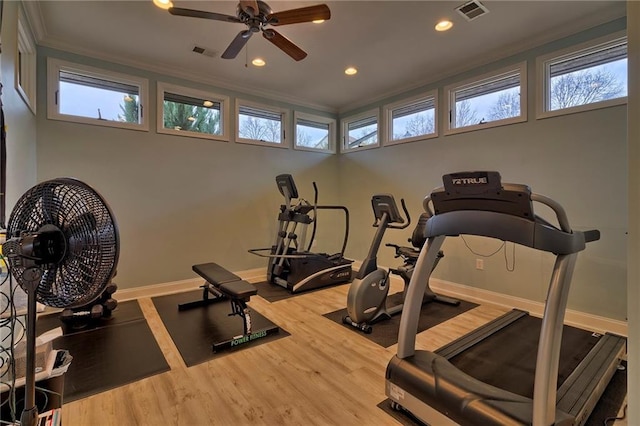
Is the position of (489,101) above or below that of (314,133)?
below

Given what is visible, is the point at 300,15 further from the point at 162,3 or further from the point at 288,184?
the point at 288,184

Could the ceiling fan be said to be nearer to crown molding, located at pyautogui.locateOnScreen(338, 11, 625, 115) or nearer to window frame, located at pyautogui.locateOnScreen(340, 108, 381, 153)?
crown molding, located at pyautogui.locateOnScreen(338, 11, 625, 115)

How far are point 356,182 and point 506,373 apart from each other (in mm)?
3907

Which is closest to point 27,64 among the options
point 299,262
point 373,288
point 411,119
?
point 299,262

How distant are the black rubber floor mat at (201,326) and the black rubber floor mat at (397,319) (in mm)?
762

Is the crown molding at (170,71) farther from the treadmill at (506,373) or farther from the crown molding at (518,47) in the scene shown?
the treadmill at (506,373)

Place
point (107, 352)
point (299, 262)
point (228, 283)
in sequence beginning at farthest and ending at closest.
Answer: point (299, 262) → point (228, 283) → point (107, 352)

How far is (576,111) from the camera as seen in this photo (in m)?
3.07

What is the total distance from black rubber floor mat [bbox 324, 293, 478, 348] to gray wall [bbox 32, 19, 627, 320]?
1.99 ft

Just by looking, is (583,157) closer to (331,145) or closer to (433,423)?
(433,423)

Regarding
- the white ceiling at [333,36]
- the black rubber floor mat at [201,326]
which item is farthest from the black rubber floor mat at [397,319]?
the white ceiling at [333,36]

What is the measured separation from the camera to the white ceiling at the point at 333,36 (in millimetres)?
2770

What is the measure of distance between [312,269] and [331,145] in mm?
2735

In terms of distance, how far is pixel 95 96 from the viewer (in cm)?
370
